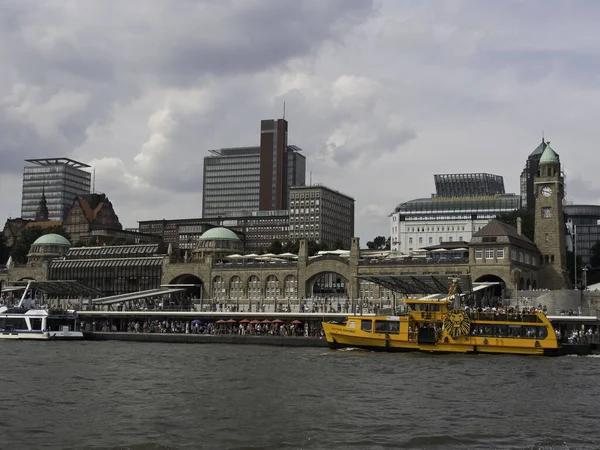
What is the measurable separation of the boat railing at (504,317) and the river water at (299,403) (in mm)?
4884

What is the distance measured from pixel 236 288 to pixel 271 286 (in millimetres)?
6418

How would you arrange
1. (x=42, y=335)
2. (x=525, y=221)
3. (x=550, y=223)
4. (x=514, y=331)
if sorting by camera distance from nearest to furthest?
(x=514, y=331), (x=42, y=335), (x=550, y=223), (x=525, y=221)

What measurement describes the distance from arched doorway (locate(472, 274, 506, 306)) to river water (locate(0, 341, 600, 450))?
103 feet

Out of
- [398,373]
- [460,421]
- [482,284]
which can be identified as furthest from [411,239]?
[460,421]

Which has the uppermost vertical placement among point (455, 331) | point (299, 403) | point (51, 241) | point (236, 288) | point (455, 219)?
point (455, 219)

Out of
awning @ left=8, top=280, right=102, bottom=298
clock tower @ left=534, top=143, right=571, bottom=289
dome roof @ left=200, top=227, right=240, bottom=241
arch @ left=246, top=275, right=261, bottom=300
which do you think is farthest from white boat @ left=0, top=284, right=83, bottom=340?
clock tower @ left=534, top=143, right=571, bottom=289

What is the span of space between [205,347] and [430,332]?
23257 mm

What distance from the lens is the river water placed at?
30938 mm

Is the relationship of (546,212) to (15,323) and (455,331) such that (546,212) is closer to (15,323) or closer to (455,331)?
(455,331)

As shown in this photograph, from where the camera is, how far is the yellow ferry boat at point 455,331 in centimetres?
6762

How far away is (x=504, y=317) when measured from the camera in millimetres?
68875

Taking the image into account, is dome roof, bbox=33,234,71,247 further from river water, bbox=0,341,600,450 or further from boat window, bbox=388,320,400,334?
boat window, bbox=388,320,400,334

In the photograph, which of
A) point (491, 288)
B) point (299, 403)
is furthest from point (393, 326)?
point (491, 288)

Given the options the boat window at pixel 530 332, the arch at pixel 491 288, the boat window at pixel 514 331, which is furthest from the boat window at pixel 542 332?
the arch at pixel 491 288
